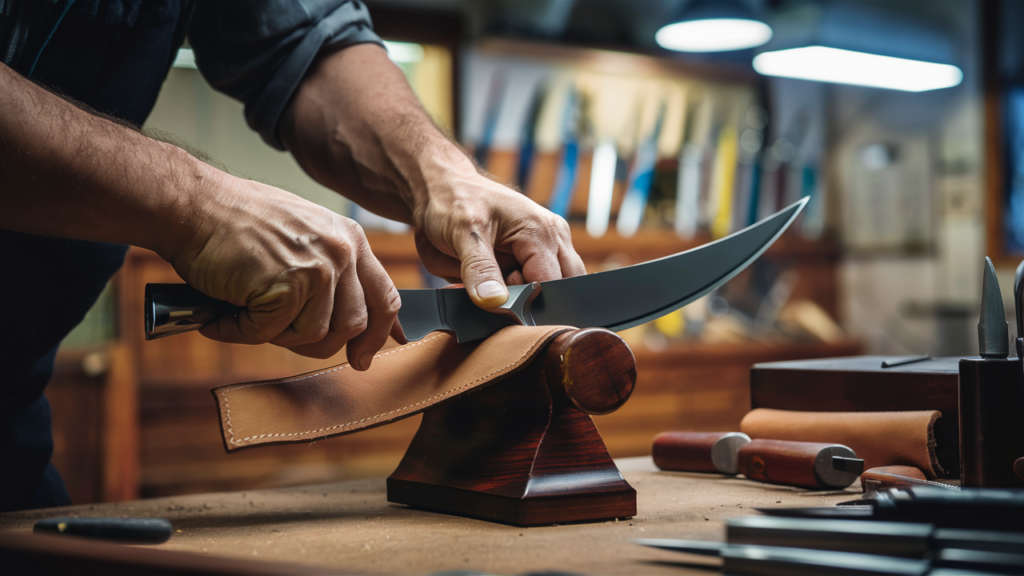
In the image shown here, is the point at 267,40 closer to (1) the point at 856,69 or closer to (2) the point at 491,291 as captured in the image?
(2) the point at 491,291

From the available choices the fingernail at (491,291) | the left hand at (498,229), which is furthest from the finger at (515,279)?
the fingernail at (491,291)

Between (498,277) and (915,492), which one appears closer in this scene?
(915,492)

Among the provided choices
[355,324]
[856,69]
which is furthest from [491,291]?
[856,69]

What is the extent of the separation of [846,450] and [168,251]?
2.30 ft

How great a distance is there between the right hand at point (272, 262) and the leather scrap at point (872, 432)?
0.51m

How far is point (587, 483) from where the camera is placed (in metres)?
0.75

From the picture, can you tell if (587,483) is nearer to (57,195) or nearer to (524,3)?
(57,195)

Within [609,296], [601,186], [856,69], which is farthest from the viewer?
[601,186]

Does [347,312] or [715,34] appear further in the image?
[715,34]

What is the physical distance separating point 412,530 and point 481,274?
0.90 feet

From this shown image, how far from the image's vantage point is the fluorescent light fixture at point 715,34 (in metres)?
2.67

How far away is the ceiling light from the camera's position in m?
2.62

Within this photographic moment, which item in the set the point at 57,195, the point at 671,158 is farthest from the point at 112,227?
the point at 671,158

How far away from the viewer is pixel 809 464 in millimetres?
859
